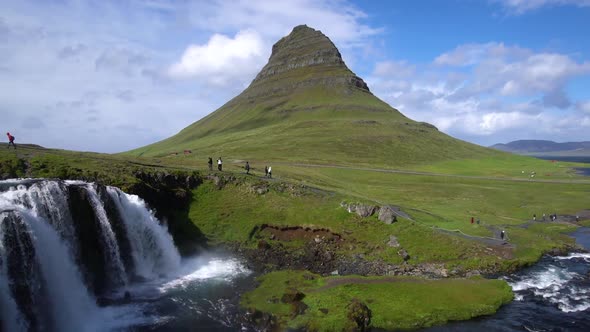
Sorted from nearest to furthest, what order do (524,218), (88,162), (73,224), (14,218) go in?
(14,218) → (73,224) → (88,162) → (524,218)

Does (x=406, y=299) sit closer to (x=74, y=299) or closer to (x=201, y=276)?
(x=201, y=276)

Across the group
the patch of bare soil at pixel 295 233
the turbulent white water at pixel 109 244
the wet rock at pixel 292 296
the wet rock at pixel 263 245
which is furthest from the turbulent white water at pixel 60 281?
the patch of bare soil at pixel 295 233

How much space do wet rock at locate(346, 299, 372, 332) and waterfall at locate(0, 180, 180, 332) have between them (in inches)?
829

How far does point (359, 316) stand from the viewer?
3397cm

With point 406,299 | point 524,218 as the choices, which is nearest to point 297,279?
point 406,299

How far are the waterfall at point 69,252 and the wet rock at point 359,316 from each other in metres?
21.1

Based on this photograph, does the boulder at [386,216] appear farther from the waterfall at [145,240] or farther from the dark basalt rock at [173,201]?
the waterfall at [145,240]

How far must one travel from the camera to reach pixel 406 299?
125ft

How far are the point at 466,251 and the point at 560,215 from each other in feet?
171

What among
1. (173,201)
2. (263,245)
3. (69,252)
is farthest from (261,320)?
(173,201)

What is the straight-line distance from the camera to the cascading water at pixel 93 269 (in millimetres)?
32062

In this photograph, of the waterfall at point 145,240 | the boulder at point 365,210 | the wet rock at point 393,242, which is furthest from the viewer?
the boulder at point 365,210

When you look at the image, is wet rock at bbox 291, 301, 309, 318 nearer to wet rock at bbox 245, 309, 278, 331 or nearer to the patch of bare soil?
wet rock at bbox 245, 309, 278, 331

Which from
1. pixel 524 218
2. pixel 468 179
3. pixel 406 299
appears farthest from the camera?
pixel 468 179
